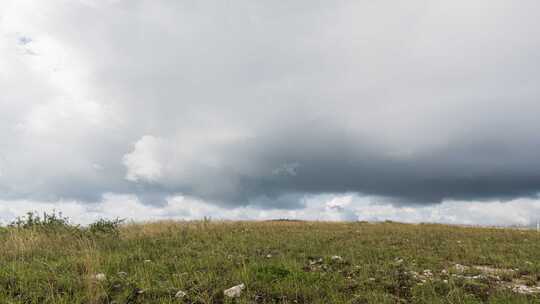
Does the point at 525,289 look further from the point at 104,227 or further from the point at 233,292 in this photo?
the point at 104,227

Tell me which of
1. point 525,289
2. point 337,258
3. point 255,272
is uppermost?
point 255,272

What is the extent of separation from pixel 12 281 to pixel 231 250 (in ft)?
17.7

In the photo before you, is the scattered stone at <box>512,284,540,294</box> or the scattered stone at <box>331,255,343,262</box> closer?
the scattered stone at <box>512,284,540,294</box>

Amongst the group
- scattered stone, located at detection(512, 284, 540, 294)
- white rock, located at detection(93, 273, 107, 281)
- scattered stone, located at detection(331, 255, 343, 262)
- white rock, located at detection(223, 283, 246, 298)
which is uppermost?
white rock, located at detection(93, 273, 107, 281)

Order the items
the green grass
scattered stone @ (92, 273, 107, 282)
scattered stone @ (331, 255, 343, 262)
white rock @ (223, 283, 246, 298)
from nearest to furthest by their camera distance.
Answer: white rock @ (223, 283, 246, 298) → the green grass → scattered stone @ (92, 273, 107, 282) → scattered stone @ (331, 255, 343, 262)

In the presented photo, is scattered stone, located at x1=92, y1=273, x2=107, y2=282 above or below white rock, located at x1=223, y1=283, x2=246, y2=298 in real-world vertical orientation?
above

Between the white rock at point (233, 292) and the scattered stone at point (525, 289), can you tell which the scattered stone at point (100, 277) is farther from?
the scattered stone at point (525, 289)

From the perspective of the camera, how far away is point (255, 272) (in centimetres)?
730

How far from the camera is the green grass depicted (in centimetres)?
614

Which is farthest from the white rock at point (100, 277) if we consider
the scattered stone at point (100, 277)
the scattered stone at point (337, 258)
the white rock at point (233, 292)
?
the scattered stone at point (337, 258)

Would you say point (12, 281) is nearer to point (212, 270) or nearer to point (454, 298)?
point (212, 270)

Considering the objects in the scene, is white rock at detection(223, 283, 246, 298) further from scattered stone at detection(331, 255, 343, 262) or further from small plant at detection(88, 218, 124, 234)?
small plant at detection(88, 218, 124, 234)

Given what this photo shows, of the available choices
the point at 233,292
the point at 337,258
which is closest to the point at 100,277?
the point at 233,292

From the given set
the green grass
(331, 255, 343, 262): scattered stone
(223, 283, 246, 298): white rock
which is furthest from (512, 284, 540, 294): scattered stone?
(223, 283, 246, 298): white rock
